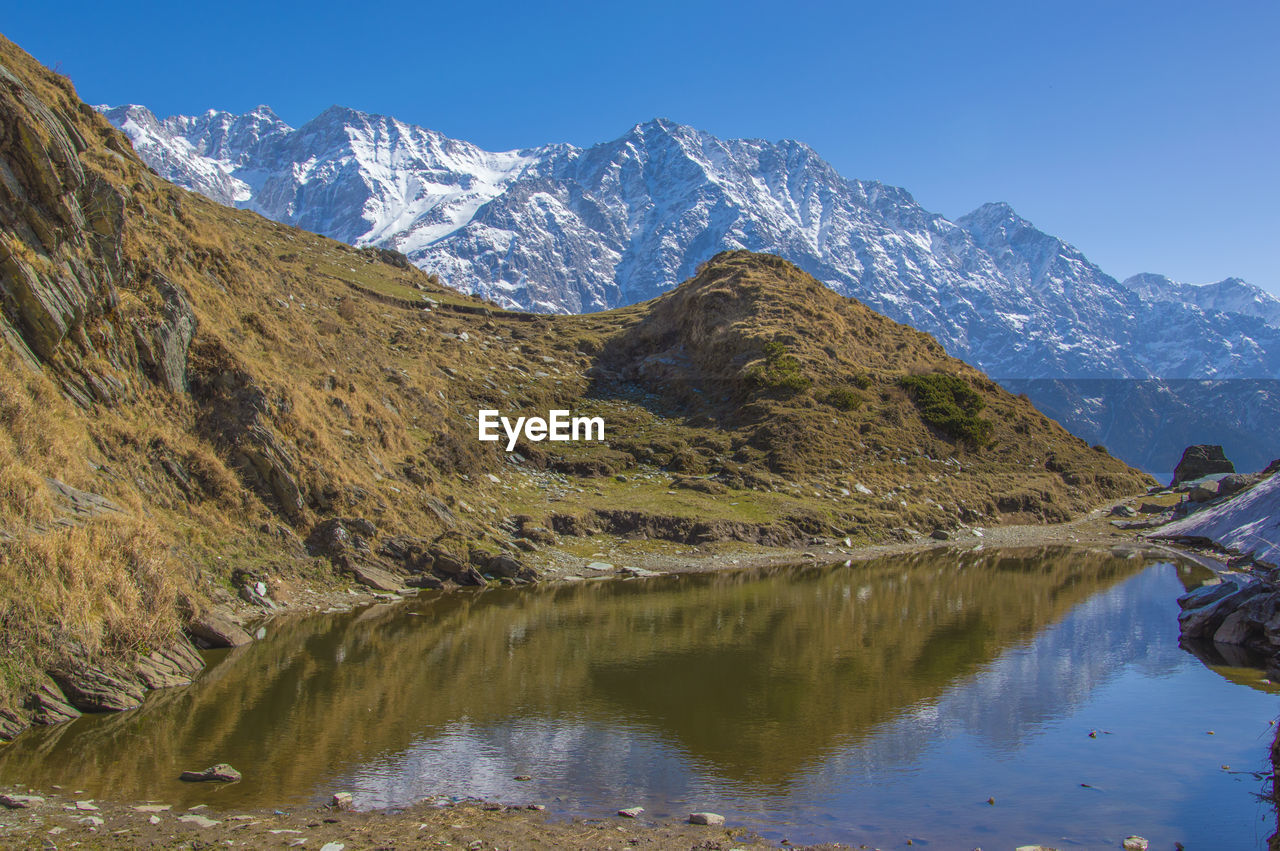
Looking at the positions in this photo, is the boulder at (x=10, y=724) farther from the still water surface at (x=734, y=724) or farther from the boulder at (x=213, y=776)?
the boulder at (x=213, y=776)

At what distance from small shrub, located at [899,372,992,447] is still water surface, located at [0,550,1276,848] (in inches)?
1326

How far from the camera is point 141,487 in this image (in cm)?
2511

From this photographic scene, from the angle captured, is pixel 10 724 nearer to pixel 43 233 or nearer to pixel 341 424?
pixel 43 233

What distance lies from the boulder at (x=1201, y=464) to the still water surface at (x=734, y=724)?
58.5m

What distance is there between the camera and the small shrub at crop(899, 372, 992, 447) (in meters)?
63.0

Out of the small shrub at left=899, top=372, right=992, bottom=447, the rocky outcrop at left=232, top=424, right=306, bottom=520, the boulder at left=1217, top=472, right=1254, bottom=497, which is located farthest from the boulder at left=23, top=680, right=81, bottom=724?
the boulder at left=1217, top=472, right=1254, bottom=497

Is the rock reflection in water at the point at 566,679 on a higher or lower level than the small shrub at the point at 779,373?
lower

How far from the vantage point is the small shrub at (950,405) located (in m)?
63.0

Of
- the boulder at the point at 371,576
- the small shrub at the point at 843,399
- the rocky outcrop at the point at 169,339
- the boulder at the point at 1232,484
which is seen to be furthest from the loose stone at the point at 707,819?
the boulder at the point at 1232,484

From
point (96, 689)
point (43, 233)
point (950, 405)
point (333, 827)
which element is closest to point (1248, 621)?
point (333, 827)

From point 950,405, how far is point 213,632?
55876mm

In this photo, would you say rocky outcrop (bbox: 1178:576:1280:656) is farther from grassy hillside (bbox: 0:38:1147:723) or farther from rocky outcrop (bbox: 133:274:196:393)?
rocky outcrop (bbox: 133:274:196:393)

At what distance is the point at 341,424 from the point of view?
36.1 meters

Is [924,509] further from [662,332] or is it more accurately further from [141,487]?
[141,487]
